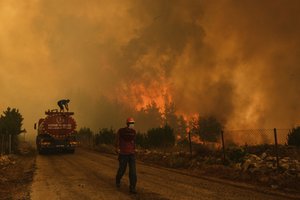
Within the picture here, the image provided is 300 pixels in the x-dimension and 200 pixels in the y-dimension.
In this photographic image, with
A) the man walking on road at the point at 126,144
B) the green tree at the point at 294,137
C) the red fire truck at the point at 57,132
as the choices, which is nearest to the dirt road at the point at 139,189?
the man walking on road at the point at 126,144

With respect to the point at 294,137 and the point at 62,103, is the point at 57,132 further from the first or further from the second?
the point at 294,137

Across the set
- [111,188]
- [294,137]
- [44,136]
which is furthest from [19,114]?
[111,188]

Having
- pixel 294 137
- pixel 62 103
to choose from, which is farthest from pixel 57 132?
pixel 294 137

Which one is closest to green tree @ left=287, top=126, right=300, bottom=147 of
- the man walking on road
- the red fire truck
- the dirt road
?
the dirt road

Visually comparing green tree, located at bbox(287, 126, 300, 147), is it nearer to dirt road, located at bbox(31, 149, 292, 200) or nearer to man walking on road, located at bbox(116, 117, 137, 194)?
dirt road, located at bbox(31, 149, 292, 200)

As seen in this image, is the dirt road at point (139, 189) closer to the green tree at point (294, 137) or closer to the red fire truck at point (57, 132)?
the green tree at point (294, 137)

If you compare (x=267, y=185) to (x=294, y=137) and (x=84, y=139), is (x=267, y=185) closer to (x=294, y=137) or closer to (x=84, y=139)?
(x=294, y=137)

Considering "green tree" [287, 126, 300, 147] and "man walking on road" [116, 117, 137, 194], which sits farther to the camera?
"green tree" [287, 126, 300, 147]

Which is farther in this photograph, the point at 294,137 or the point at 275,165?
the point at 294,137

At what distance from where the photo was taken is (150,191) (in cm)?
976

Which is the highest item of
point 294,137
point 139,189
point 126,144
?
point 126,144

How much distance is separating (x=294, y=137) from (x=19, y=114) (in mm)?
57587

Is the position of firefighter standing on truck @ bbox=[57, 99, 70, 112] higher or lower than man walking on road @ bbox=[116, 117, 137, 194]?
higher

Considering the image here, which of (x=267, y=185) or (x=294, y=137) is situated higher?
(x=294, y=137)
